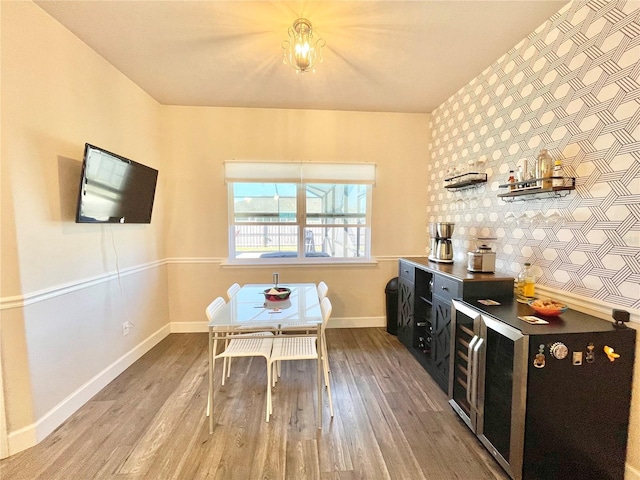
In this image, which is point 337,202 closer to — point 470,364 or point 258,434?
point 470,364

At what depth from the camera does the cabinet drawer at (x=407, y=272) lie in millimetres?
2863

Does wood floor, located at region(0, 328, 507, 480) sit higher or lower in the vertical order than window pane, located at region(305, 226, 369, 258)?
lower

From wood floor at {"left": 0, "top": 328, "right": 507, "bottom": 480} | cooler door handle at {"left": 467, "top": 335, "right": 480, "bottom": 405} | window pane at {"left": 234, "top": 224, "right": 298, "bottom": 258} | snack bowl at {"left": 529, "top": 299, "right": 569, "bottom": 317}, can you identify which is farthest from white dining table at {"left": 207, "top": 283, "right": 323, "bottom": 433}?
snack bowl at {"left": 529, "top": 299, "right": 569, "bottom": 317}

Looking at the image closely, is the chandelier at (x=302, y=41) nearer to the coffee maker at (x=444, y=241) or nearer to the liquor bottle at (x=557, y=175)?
the liquor bottle at (x=557, y=175)

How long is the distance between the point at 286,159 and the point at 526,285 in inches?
108

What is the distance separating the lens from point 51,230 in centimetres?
191

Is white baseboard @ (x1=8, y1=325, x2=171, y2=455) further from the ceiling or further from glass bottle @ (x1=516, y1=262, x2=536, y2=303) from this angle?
glass bottle @ (x1=516, y1=262, x2=536, y2=303)

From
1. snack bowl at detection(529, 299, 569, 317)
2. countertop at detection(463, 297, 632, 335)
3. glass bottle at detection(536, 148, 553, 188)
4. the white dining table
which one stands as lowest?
the white dining table

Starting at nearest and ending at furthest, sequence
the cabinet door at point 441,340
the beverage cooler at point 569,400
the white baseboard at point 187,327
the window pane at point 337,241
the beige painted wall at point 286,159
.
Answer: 1. the beverage cooler at point 569,400
2. the cabinet door at point 441,340
3. the beige painted wall at point 286,159
4. the white baseboard at point 187,327
5. the window pane at point 337,241

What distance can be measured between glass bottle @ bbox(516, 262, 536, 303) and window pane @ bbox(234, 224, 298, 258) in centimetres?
241

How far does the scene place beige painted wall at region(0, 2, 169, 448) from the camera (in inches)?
65.7

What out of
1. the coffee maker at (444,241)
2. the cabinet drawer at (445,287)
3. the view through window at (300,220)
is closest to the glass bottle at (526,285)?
the cabinet drawer at (445,287)

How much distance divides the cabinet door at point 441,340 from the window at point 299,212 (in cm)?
141

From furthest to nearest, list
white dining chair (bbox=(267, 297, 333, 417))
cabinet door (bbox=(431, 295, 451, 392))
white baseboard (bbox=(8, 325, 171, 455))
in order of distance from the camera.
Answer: cabinet door (bbox=(431, 295, 451, 392))
white dining chair (bbox=(267, 297, 333, 417))
white baseboard (bbox=(8, 325, 171, 455))
